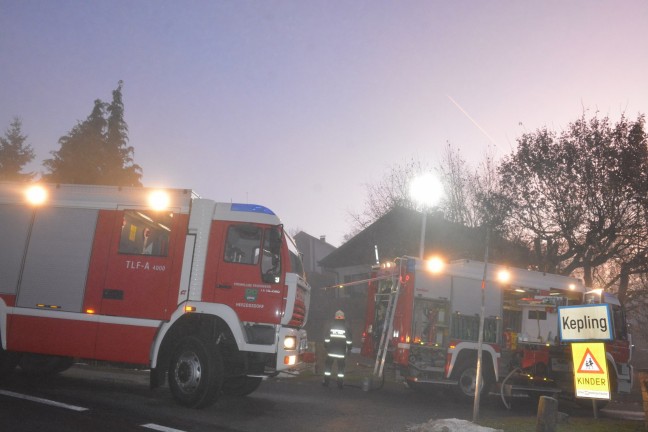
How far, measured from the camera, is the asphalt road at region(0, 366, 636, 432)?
7199 mm

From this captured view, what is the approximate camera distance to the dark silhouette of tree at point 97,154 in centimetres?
3225

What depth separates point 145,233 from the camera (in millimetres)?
9164

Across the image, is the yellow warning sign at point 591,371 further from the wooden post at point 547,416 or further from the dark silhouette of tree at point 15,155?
the dark silhouette of tree at point 15,155

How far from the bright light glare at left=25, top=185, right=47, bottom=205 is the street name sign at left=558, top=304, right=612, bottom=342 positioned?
9.71 meters

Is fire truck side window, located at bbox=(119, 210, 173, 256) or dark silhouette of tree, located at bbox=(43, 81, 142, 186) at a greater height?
dark silhouette of tree, located at bbox=(43, 81, 142, 186)

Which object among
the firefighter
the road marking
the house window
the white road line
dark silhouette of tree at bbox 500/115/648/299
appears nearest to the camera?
the white road line

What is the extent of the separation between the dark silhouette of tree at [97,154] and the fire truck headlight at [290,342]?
2632 cm

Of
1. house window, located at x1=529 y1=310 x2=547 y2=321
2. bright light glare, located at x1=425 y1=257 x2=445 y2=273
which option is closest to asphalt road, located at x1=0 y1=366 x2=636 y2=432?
house window, located at x1=529 y1=310 x2=547 y2=321

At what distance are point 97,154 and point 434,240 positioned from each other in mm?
21177

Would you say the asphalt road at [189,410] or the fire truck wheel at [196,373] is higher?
the fire truck wheel at [196,373]

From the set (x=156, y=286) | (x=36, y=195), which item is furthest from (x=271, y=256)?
(x=36, y=195)

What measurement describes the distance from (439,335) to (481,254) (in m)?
12.8

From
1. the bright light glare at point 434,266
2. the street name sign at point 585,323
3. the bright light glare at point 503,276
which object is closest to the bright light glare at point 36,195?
the bright light glare at point 434,266

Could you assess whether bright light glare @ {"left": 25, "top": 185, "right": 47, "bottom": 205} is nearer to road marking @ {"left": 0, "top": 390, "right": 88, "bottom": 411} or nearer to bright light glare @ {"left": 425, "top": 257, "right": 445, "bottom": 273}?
road marking @ {"left": 0, "top": 390, "right": 88, "bottom": 411}
